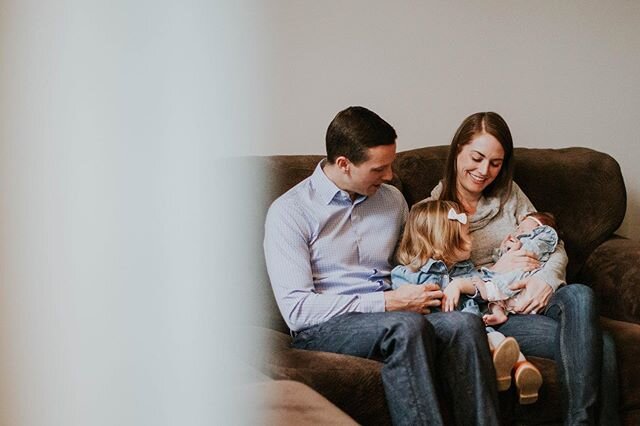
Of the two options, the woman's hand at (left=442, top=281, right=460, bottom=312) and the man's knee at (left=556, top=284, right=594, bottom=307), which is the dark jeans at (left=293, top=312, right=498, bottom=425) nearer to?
the woman's hand at (left=442, top=281, right=460, bottom=312)

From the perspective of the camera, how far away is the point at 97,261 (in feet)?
4.34

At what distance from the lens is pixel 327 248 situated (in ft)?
7.37

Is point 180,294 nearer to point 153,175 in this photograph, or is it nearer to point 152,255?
point 152,255

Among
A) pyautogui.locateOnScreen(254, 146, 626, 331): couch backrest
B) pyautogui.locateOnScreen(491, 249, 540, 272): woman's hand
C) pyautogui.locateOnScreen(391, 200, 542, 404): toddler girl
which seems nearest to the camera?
pyautogui.locateOnScreen(391, 200, 542, 404): toddler girl

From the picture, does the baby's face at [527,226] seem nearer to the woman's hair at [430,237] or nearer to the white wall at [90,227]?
the woman's hair at [430,237]

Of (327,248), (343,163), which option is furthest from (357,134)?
(327,248)

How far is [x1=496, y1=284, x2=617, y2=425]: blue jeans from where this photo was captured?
6.77 feet

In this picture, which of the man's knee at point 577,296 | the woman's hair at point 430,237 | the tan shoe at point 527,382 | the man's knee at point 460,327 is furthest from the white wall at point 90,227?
the man's knee at point 577,296

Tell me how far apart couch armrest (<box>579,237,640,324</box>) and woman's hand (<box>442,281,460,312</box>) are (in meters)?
0.52

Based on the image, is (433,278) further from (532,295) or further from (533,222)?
(533,222)

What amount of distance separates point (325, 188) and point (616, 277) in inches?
34.7

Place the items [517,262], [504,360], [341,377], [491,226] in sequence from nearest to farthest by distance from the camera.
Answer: [341,377]
[504,360]
[517,262]
[491,226]

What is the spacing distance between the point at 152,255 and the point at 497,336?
1.05 meters

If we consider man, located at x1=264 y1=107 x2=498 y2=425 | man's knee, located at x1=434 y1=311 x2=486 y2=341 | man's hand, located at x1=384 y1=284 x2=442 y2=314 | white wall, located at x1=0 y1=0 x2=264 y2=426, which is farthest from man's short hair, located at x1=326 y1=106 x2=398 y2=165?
white wall, located at x1=0 y1=0 x2=264 y2=426
